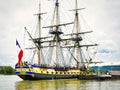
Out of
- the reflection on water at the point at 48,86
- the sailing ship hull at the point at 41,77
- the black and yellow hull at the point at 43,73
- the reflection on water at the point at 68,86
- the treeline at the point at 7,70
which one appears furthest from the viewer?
the treeline at the point at 7,70

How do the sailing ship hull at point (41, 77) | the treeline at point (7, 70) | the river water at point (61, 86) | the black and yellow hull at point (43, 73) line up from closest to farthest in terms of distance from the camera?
the river water at point (61, 86), the black and yellow hull at point (43, 73), the sailing ship hull at point (41, 77), the treeline at point (7, 70)

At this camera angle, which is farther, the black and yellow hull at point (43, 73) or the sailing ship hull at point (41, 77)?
the sailing ship hull at point (41, 77)

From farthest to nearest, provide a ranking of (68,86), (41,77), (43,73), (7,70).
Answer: (7,70)
(43,73)
(41,77)
(68,86)

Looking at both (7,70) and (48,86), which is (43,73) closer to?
(48,86)

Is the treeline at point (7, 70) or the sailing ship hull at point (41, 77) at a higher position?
the treeline at point (7, 70)

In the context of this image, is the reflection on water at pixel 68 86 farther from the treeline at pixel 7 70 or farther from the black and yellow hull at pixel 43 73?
the treeline at pixel 7 70

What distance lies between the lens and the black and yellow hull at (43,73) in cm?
7950

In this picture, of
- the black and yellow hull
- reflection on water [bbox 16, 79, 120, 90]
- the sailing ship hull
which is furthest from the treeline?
reflection on water [bbox 16, 79, 120, 90]

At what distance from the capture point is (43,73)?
8288 cm

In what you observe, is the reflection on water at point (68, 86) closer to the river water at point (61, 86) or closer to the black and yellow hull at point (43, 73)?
the river water at point (61, 86)

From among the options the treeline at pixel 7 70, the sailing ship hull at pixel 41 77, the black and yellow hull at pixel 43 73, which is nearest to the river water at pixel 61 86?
the black and yellow hull at pixel 43 73

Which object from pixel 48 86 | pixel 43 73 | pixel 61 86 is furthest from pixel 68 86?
pixel 43 73

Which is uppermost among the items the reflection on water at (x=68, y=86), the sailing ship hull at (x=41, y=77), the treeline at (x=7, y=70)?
the treeline at (x=7, y=70)

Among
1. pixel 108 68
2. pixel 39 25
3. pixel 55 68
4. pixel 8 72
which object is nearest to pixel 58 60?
pixel 55 68
